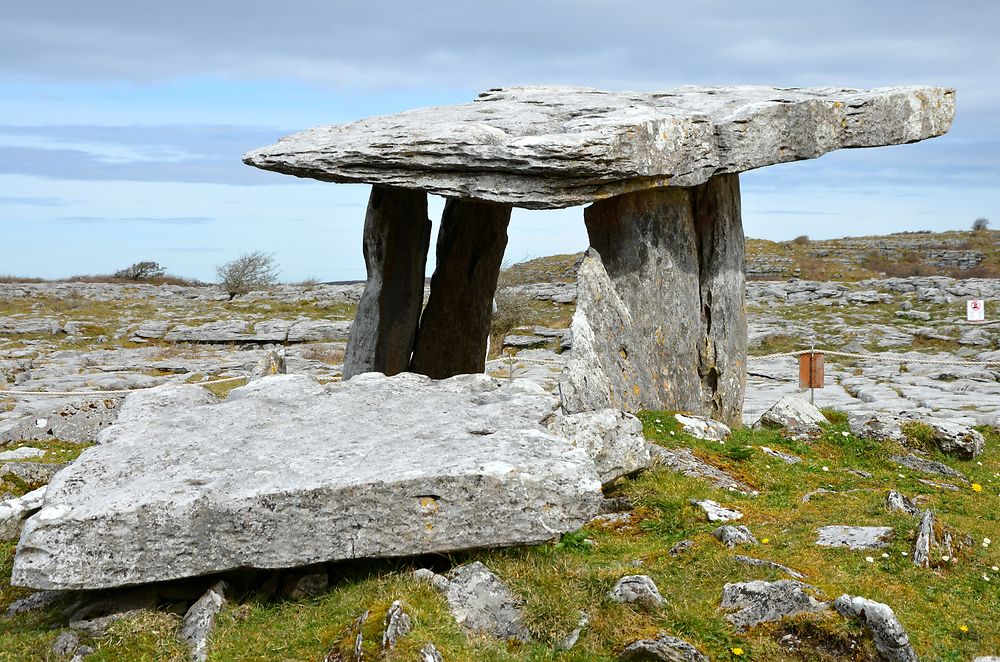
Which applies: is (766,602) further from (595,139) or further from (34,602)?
(595,139)

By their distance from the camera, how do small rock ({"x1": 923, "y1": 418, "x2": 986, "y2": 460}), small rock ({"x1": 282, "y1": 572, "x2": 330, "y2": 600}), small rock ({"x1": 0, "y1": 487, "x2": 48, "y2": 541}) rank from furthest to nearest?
1. small rock ({"x1": 923, "y1": 418, "x2": 986, "y2": 460})
2. small rock ({"x1": 0, "y1": 487, "x2": 48, "y2": 541})
3. small rock ({"x1": 282, "y1": 572, "x2": 330, "y2": 600})

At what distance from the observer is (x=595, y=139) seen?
10.6 metres

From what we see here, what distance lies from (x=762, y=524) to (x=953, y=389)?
12.8 metres

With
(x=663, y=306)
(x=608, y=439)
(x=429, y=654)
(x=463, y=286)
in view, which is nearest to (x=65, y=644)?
(x=429, y=654)

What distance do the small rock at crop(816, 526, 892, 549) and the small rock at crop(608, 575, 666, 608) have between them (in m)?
2.04

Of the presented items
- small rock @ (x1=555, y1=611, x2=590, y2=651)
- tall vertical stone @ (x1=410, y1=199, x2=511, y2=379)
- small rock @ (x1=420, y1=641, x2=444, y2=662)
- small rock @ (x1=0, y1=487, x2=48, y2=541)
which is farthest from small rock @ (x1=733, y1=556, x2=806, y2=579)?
tall vertical stone @ (x1=410, y1=199, x2=511, y2=379)

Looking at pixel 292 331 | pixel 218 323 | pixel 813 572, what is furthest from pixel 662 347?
pixel 218 323

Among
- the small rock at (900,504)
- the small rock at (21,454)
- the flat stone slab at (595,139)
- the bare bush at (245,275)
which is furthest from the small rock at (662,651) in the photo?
the bare bush at (245,275)

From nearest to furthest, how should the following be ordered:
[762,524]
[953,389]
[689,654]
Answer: [689,654] < [762,524] < [953,389]

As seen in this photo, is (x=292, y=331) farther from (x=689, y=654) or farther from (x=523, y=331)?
(x=689, y=654)

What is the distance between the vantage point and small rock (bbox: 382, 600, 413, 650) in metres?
→ 5.88

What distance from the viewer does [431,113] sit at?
43.2 ft

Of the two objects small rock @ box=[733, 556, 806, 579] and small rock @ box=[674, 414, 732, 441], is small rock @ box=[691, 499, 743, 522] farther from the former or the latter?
small rock @ box=[674, 414, 732, 441]

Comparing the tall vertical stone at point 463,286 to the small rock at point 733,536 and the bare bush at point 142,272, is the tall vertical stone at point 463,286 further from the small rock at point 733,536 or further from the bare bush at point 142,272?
the bare bush at point 142,272
